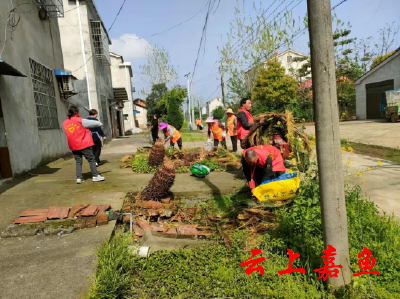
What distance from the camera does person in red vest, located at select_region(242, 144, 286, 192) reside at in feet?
13.3

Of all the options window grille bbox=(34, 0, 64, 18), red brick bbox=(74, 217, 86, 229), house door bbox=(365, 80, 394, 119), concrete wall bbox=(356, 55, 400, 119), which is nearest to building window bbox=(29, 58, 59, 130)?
window grille bbox=(34, 0, 64, 18)

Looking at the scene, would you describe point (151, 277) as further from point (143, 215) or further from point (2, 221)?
point (2, 221)

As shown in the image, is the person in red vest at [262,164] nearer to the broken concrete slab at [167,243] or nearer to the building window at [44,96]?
the broken concrete slab at [167,243]

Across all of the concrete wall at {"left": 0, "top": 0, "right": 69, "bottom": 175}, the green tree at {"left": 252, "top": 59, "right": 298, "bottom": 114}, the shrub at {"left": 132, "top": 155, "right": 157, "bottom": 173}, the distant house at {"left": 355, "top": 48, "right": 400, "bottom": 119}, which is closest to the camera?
the concrete wall at {"left": 0, "top": 0, "right": 69, "bottom": 175}

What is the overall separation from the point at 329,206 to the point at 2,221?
391 cm

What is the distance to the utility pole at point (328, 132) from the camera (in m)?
2.09

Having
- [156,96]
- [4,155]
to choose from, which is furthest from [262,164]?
[156,96]

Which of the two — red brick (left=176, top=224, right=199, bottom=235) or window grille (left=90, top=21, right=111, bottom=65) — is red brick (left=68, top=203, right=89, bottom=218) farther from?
window grille (left=90, top=21, right=111, bottom=65)

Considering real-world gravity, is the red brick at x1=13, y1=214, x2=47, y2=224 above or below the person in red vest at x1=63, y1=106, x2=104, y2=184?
below

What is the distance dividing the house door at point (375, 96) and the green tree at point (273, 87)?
18.9 ft

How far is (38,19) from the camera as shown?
8625 mm

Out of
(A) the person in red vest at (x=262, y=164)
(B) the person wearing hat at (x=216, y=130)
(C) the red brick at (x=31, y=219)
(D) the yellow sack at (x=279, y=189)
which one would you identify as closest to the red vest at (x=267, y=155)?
(A) the person in red vest at (x=262, y=164)

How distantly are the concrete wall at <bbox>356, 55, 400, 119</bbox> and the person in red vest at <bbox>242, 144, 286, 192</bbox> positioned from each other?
2000cm

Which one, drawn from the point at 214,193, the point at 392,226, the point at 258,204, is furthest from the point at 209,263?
the point at 214,193
